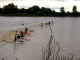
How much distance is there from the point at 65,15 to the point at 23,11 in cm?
4174

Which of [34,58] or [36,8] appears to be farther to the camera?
[36,8]

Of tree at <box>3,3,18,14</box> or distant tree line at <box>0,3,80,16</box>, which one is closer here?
tree at <box>3,3,18,14</box>

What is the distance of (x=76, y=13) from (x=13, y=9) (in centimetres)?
6110

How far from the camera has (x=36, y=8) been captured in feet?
370

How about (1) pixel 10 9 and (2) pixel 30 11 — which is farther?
(2) pixel 30 11

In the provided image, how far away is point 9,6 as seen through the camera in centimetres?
11019

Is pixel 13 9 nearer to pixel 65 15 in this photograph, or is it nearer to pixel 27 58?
pixel 65 15

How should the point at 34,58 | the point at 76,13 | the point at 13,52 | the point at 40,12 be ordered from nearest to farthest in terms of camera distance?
the point at 34,58 → the point at 13,52 → the point at 40,12 → the point at 76,13

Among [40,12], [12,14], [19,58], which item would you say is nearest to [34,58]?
[19,58]

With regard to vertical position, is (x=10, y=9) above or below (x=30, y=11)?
above

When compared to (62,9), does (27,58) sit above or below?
below

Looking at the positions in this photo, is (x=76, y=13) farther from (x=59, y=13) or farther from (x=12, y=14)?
(x=12, y=14)

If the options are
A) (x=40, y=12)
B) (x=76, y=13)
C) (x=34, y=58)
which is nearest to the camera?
(x=34, y=58)

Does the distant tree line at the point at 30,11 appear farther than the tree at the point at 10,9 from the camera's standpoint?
Yes
